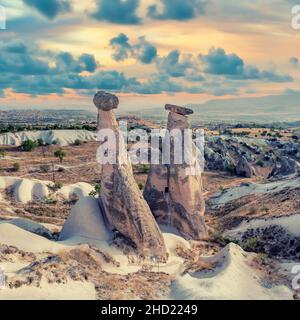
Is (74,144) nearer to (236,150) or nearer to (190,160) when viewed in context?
(236,150)

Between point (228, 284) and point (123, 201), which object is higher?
point (123, 201)

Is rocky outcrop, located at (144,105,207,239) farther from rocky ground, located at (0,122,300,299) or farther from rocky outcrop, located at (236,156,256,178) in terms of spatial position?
rocky outcrop, located at (236,156,256,178)

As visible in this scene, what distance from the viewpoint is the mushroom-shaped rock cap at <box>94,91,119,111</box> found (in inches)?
745

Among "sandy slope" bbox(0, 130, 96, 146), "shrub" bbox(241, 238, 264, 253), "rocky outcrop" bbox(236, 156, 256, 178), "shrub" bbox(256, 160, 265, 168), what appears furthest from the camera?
"sandy slope" bbox(0, 130, 96, 146)

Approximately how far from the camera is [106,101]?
62.1 feet

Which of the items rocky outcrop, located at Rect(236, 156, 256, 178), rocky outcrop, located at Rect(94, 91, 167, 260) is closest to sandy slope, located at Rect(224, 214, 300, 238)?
rocky outcrop, located at Rect(94, 91, 167, 260)

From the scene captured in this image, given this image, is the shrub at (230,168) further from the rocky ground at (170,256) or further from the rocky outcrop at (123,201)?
the rocky outcrop at (123,201)

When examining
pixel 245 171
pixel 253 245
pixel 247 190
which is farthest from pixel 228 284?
pixel 245 171

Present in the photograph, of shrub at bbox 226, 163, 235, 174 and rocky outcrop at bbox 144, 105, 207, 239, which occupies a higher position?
rocky outcrop at bbox 144, 105, 207, 239

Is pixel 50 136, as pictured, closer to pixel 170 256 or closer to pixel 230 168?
pixel 230 168

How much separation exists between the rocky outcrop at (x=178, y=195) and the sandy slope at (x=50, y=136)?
180 ft

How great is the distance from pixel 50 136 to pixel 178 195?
59.3 meters

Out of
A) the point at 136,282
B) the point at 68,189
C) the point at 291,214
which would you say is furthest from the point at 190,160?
the point at 68,189

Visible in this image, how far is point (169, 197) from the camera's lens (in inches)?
868
